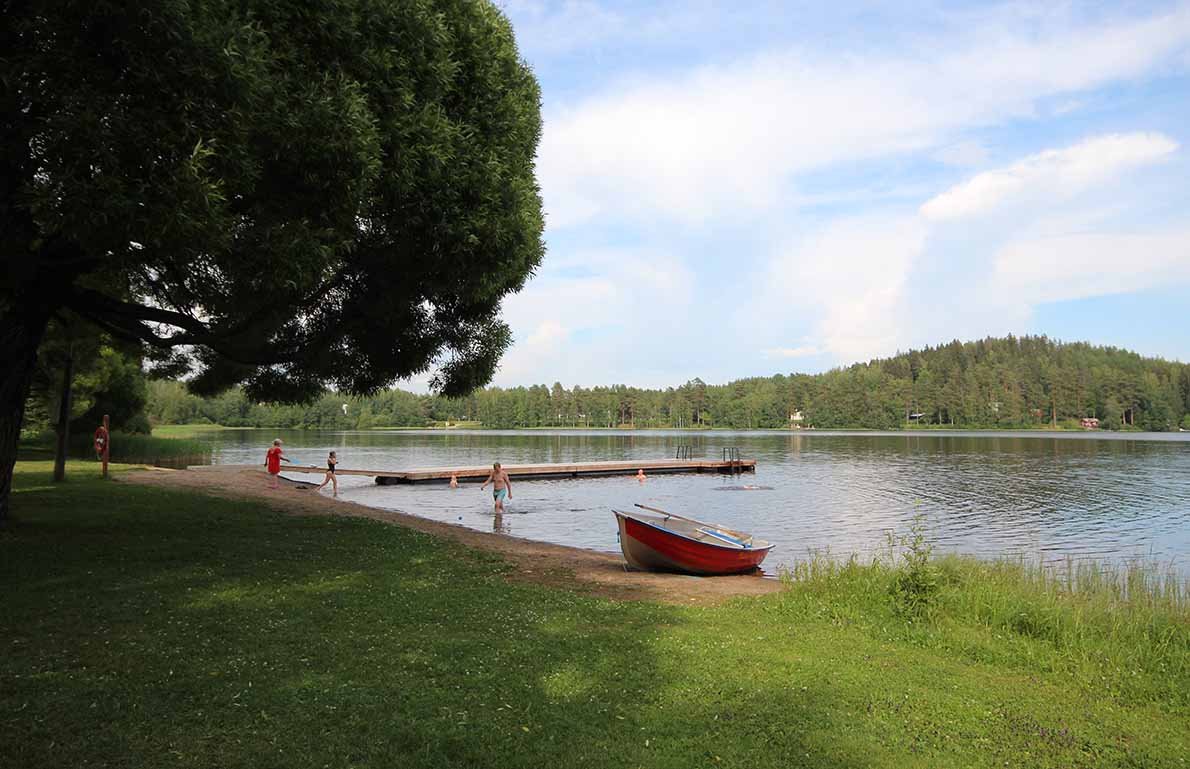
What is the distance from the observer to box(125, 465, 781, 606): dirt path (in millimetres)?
13156

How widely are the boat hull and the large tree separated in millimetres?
5981

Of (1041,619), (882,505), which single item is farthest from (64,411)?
(882,505)

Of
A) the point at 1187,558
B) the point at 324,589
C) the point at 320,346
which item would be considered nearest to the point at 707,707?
the point at 324,589

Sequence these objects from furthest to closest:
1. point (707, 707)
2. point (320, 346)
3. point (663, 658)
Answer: point (320, 346) < point (663, 658) < point (707, 707)

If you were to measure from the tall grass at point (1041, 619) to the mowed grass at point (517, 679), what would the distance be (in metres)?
0.07

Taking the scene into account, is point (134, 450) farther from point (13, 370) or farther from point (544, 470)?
point (13, 370)

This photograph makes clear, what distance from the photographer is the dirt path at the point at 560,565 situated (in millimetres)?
13156

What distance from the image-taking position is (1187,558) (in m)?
22.8

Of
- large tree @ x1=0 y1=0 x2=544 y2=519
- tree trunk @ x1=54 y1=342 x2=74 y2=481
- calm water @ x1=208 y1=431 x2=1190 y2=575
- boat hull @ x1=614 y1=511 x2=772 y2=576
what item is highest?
large tree @ x1=0 y1=0 x2=544 y2=519

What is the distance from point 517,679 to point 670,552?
9235 mm

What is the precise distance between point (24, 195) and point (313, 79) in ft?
13.3

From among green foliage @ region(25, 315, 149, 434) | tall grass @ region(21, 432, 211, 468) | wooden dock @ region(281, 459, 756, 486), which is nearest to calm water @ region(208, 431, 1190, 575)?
wooden dock @ region(281, 459, 756, 486)

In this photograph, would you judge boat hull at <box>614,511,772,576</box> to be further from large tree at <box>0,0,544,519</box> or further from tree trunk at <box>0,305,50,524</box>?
tree trunk at <box>0,305,50,524</box>

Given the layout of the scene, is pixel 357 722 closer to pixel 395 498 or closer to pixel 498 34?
pixel 498 34
